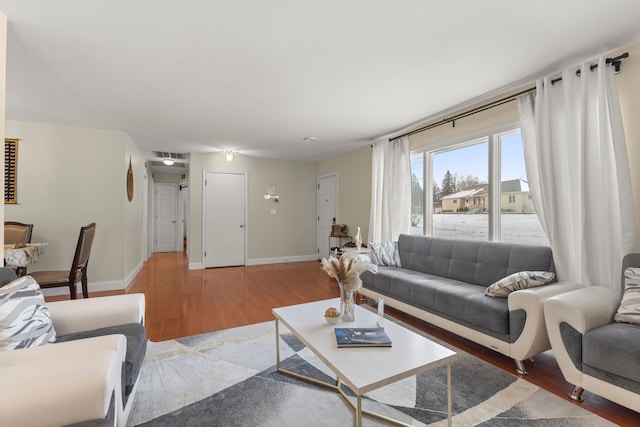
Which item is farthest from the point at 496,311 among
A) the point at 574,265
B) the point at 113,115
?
the point at 113,115

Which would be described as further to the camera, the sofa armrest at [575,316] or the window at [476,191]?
the window at [476,191]

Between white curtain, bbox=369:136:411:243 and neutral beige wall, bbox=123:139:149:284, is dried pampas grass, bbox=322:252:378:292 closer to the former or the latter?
white curtain, bbox=369:136:411:243

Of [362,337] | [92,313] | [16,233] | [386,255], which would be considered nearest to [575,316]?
[362,337]

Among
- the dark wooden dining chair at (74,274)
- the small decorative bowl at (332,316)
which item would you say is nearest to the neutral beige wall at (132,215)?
the dark wooden dining chair at (74,274)

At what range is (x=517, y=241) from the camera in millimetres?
2869

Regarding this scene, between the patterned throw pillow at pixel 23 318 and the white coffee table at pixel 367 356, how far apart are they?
1238mm

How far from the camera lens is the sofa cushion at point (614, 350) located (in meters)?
1.45

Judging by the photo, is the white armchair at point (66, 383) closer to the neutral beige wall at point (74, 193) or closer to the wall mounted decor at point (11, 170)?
the neutral beige wall at point (74, 193)

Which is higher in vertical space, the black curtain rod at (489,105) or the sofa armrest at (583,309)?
the black curtain rod at (489,105)

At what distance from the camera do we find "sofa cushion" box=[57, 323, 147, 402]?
4.46 feet

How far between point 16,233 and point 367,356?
4417 mm

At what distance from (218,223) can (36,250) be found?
2.91 metres

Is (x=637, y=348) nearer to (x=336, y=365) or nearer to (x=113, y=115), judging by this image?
(x=336, y=365)

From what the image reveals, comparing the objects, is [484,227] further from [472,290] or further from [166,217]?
[166,217]
